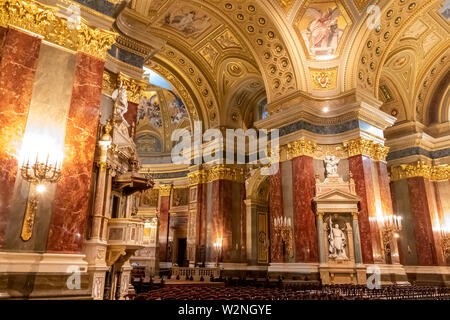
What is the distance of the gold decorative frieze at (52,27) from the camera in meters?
6.61

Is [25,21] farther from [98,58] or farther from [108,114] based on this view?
[108,114]

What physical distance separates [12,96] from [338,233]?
34.8ft

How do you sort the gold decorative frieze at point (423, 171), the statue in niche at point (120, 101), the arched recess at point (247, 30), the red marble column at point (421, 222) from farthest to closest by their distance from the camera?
1. the gold decorative frieze at point (423, 171)
2. the red marble column at point (421, 222)
3. the arched recess at point (247, 30)
4. the statue in niche at point (120, 101)

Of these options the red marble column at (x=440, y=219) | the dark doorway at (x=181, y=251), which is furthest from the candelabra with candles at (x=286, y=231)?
the dark doorway at (x=181, y=251)

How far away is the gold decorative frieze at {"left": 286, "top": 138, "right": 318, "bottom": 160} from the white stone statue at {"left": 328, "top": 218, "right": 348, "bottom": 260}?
2.87 meters

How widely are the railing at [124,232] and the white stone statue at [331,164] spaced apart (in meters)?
7.82

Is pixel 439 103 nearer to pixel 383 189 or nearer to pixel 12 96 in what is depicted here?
pixel 383 189

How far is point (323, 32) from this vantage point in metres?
13.8

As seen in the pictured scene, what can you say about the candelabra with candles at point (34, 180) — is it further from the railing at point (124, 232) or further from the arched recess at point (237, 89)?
the arched recess at point (237, 89)

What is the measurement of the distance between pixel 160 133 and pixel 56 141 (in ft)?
55.4

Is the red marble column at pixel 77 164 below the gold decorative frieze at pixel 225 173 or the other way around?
below

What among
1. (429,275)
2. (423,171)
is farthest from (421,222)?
(423,171)

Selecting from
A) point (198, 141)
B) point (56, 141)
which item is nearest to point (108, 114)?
point (56, 141)

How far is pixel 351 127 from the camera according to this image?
13.1 meters
